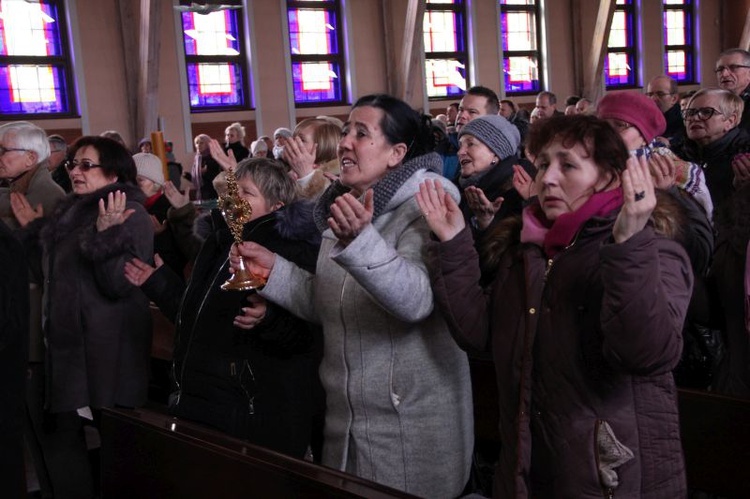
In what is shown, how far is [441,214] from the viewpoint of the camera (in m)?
1.92

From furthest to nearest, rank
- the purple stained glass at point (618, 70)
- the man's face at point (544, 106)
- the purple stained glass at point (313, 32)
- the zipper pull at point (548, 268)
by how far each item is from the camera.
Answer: the purple stained glass at point (618, 70) < the purple stained glass at point (313, 32) < the man's face at point (544, 106) < the zipper pull at point (548, 268)

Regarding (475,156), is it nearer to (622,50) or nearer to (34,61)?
(34,61)

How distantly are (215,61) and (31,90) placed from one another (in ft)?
8.22

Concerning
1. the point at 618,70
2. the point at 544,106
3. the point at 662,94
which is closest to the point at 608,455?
the point at 662,94

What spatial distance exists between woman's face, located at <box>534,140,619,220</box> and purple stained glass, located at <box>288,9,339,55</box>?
37.0 feet

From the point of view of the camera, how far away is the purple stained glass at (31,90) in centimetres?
1048

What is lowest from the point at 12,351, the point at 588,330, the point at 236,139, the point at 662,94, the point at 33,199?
the point at 12,351

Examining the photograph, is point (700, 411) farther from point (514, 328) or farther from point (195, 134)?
point (195, 134)

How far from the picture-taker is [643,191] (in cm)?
152

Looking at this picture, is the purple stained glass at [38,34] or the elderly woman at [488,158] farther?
the purple stained glass at [38,34]

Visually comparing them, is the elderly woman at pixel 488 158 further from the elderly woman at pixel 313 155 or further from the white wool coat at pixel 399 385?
the white wool coat at pixel 399 385

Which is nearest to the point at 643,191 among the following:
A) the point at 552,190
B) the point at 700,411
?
the point at 552,190

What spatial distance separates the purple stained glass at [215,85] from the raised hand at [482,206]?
9.46m

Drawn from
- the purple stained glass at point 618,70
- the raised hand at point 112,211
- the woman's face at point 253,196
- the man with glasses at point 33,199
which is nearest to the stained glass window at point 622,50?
Result: the purple stained glass at point 618,70
